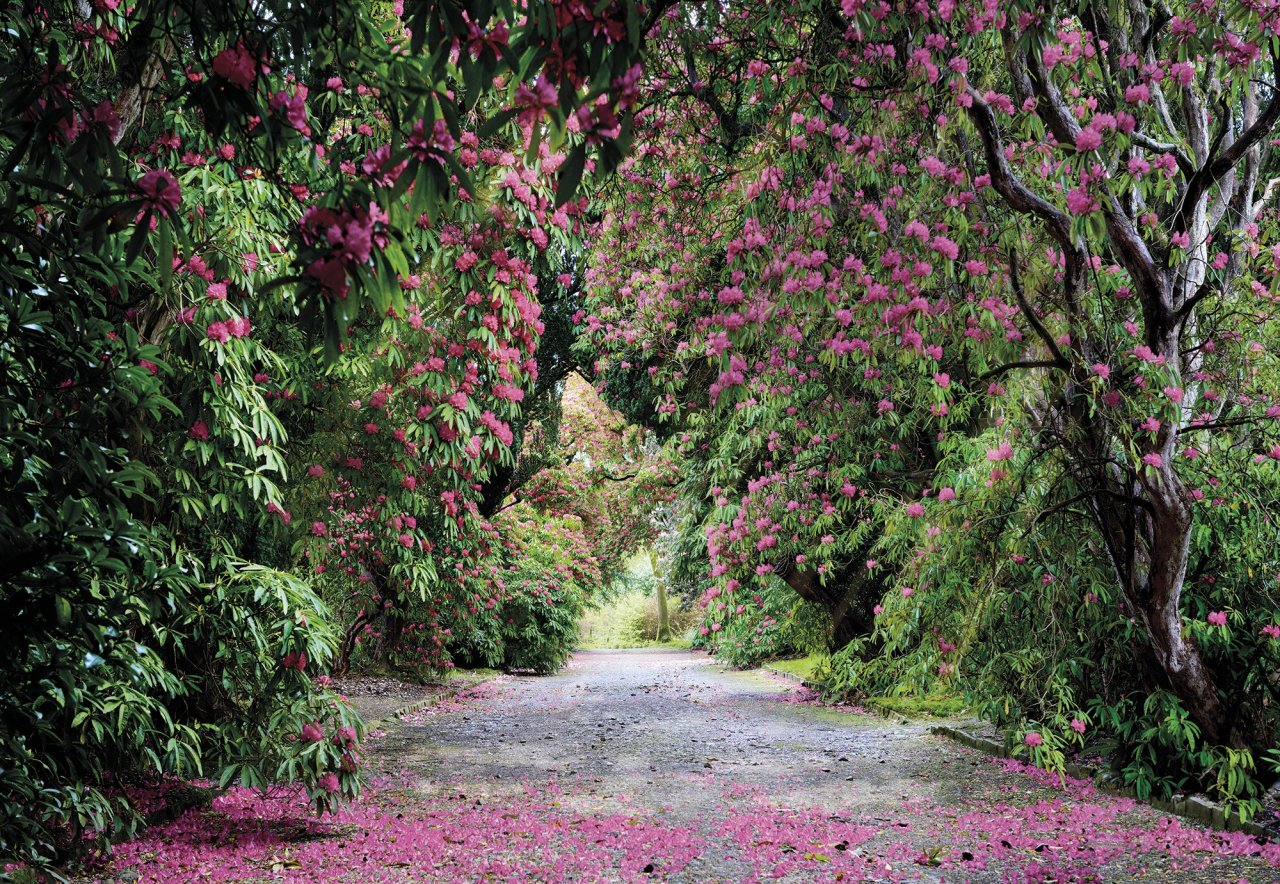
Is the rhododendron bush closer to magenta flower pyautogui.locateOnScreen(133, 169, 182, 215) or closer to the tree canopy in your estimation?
the tree canopy

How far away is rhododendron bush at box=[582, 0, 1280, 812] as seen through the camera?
4.66 m

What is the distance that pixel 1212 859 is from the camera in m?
4.50

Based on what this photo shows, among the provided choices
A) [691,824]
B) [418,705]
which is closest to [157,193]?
[691,824]

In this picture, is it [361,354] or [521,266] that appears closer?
[521,266]

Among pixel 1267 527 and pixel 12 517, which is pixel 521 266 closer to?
pixel 12 517

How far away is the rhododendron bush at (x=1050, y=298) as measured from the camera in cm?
466

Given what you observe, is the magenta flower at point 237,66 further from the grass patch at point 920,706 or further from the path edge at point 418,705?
the grass patch at point 920,706

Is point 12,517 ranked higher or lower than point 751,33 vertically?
lower

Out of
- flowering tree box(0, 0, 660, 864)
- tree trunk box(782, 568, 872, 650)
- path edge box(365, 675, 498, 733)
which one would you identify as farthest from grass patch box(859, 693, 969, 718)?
flowering tree box(0, 0, 660, 864)

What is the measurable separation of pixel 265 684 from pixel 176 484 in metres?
1.20

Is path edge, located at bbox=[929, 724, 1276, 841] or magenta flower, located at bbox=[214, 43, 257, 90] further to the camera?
path edge, located at bbox=[929, 724, 1276, 841]

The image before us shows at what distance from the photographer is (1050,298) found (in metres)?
5.59

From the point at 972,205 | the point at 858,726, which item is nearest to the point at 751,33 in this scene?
the point at 972,205

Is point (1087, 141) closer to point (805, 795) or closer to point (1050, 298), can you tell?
point (1050, 298)
